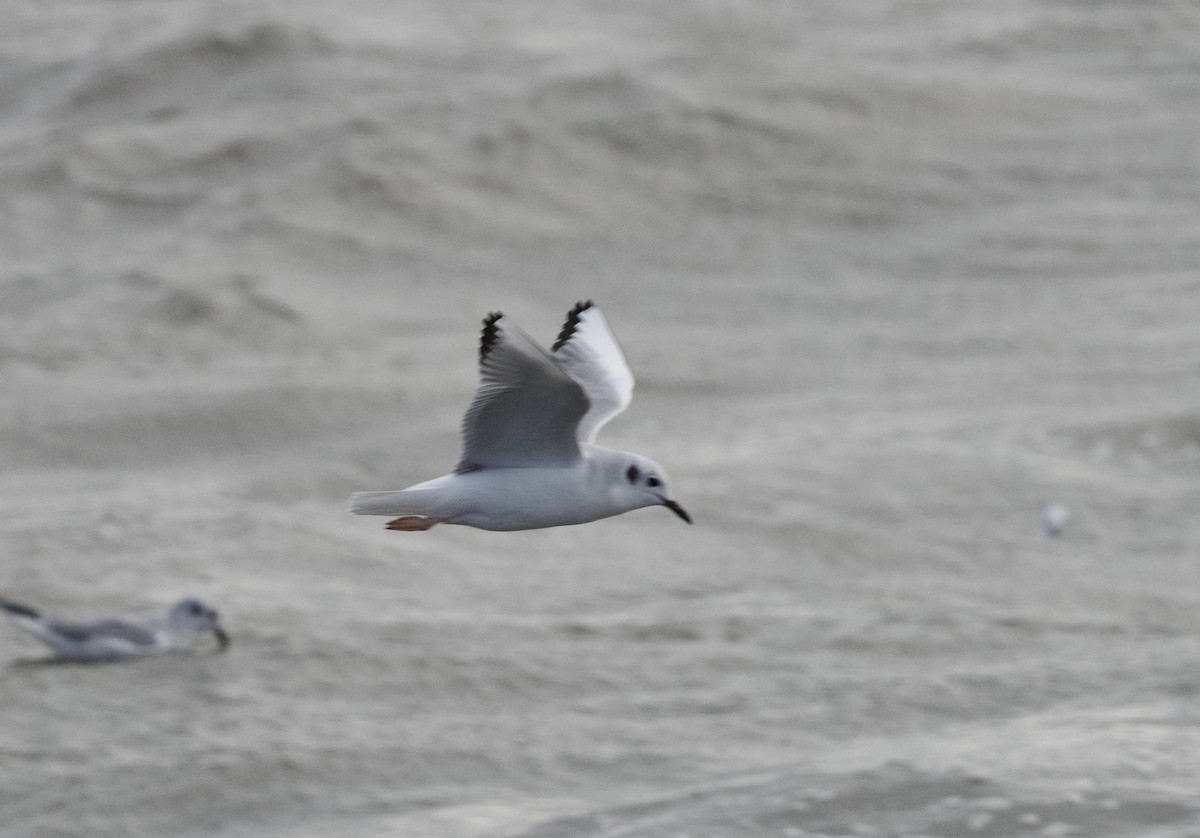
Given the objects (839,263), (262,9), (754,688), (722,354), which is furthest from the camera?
(262,9)

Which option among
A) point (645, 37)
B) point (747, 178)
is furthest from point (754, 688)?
point (645, 37)

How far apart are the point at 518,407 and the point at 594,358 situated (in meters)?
1.18

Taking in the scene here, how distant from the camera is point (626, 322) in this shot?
63.6ft

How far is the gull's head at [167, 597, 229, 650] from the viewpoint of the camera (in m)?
13.4

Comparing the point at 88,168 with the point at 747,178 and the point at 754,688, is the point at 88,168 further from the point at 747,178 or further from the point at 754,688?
the point at 754,688

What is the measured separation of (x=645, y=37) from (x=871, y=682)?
47.3ft

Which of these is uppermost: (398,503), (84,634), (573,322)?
(84,634)

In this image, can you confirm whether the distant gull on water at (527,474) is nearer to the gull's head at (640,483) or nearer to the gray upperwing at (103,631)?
the gull's head at (640,483)

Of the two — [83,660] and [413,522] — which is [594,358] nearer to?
[413,522]

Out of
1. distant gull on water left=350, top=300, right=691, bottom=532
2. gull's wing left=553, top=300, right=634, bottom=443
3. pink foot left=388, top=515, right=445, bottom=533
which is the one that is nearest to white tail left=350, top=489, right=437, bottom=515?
distant gull on water left=350, top=300, right=691, bottom=532

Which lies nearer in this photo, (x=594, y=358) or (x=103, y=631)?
(x=594, y=358)

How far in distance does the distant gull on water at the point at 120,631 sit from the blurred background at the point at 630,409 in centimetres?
20

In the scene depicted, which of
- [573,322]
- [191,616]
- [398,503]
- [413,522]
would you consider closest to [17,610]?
[191,616]

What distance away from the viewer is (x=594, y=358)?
7.74 metres
